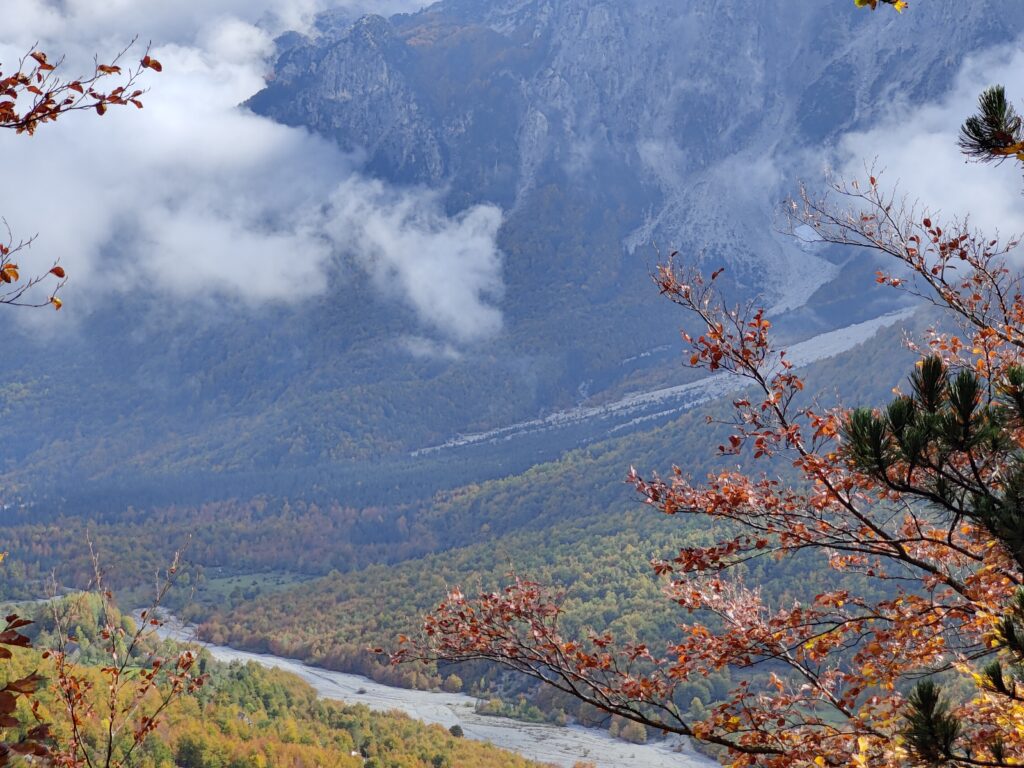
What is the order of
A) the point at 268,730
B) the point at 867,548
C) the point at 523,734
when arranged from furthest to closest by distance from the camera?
the point at 523,734, the point at 268,730, the point at 867,548

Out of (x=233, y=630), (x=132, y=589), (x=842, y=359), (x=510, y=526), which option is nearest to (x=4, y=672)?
(x=233, y=630)

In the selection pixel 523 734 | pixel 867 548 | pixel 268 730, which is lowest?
pixel 523 734

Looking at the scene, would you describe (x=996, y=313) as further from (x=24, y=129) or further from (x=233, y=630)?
(x=233, y=630)

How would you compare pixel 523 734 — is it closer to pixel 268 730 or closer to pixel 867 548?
pixel 268 730

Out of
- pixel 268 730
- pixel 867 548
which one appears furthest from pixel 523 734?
pixel 867 548

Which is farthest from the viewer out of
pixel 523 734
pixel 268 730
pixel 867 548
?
pixel 523 734

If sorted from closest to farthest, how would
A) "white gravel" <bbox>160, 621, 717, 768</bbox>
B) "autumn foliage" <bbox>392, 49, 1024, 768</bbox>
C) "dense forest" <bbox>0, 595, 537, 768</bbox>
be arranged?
"autumn foliage" <bbox>392, 49, 1024, 768</bbox> → "dense forest" <bbox>0, 595, 537, 768</bbox> → "white gravel" <bbox>160, 621, 717, 768</bbox>

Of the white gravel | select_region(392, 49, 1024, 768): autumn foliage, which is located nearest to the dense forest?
the white gravel

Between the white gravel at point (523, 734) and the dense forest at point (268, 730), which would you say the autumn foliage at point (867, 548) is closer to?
the dense forest at point (268, 730)

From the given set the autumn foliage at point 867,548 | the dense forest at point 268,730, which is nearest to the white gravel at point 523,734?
the dense forest at point 268,730

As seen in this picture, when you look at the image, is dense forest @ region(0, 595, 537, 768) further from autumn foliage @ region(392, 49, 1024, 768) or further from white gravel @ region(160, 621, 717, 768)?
autumn foliage @ region(392, 49, 1024, 768)
